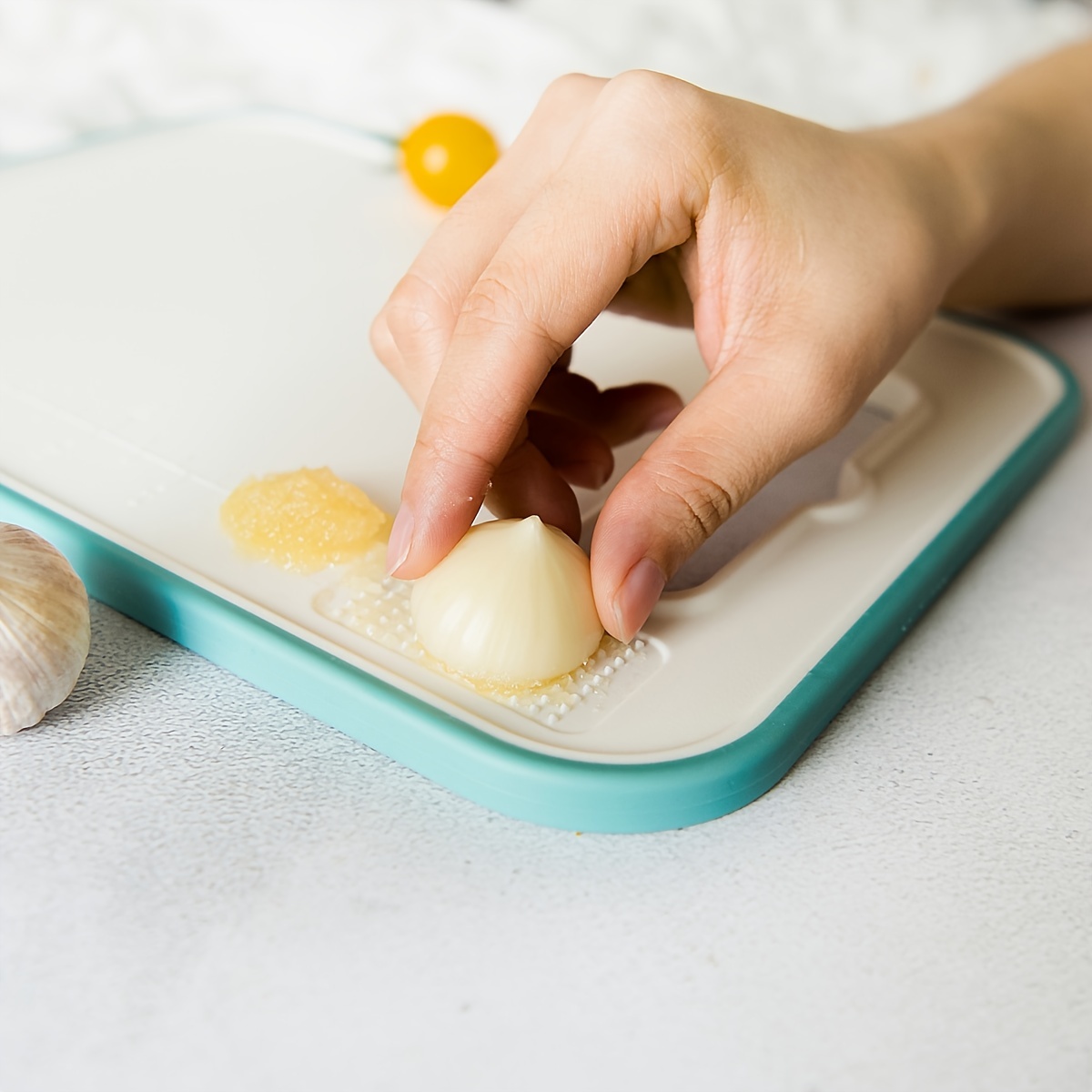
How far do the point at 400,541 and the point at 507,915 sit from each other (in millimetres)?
208

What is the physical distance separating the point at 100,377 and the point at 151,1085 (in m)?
0.58

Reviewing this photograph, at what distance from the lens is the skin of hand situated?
0.64 meters

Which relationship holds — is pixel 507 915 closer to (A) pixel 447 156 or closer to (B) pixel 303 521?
(B) pixel 303 521

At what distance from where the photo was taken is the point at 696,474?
66 centimetres

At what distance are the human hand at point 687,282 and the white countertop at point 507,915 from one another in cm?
13

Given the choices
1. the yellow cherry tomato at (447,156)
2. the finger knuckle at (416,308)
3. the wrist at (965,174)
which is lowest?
the yellow cherry tomato at (447,156)

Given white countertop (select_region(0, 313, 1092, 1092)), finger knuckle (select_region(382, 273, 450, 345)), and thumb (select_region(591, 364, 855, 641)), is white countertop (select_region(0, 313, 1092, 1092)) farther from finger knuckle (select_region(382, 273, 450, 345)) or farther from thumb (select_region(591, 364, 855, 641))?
finger knuckle (select_region(382, 273, 450, 345))

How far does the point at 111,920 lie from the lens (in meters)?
0.53

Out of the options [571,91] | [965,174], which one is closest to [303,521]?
[571,91]

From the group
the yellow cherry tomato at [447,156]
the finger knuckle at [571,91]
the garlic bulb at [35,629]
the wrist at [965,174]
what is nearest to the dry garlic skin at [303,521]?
the garlic bulb at [35,629]

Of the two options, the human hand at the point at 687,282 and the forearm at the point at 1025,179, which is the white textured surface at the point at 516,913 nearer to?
the human hand at the point at 687,282

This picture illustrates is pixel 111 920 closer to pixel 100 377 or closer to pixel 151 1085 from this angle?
pixel 151 1085

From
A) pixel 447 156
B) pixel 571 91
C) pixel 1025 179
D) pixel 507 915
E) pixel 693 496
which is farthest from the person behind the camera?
pixel 447 156

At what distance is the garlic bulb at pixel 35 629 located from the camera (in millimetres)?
576
